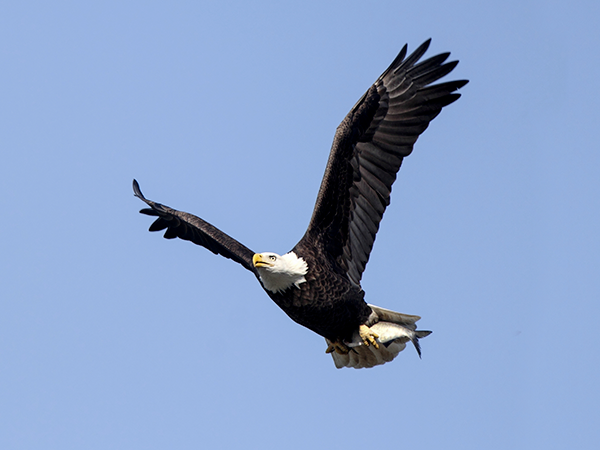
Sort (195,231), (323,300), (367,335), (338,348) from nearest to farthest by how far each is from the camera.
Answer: (323,300), (367,335), (338,348), (195,231)

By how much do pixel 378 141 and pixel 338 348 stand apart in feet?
6.76

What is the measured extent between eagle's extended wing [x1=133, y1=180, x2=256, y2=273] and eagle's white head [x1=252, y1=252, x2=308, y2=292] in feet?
1.20

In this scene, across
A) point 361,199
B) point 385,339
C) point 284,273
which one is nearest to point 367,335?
point 385,339

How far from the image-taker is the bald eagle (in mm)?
8656

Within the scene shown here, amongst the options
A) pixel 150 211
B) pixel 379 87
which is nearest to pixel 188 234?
pixel 150 211

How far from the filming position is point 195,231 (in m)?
9.89

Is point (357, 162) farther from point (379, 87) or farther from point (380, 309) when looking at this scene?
point (380, 309)

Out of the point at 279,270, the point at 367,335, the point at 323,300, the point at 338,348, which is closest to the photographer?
the point at 279,270

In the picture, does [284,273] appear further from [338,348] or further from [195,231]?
[195,231]

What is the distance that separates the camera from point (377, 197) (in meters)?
8.81

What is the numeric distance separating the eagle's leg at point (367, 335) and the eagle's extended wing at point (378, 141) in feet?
2.27

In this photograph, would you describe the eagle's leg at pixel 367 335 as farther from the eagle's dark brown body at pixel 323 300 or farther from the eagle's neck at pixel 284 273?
the eagle's neck at pixel 284 273

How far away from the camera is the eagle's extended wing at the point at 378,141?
28.7ft

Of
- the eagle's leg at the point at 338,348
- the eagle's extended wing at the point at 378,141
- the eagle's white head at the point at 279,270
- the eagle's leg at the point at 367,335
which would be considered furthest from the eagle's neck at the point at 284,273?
the eagle's leg at the point at 338,348
